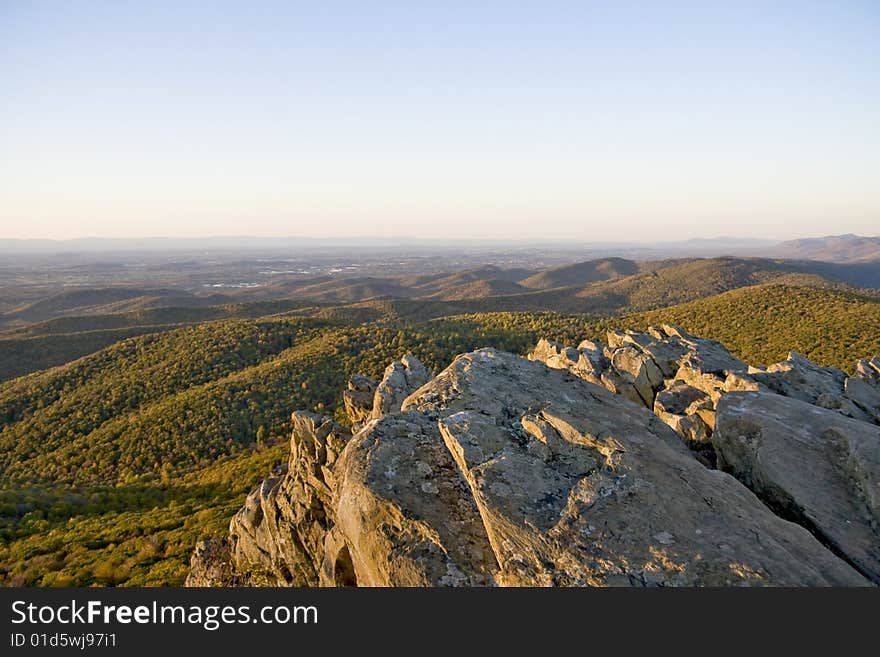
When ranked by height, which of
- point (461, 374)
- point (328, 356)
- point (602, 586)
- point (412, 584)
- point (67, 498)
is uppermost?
point (461, 374)

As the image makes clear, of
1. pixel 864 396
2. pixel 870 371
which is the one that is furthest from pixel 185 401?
pixel 870 371

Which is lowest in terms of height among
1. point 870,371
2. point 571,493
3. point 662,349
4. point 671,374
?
point 870,371

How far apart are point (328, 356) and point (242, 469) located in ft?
78.0

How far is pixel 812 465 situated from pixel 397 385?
13.2 m

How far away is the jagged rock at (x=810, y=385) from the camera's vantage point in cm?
1418

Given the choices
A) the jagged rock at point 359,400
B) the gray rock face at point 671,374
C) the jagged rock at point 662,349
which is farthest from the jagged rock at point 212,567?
the jagged rock at point 662,349

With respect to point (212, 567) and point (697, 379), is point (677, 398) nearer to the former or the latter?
point (697, 379)

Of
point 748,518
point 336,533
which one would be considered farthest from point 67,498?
point 748,518

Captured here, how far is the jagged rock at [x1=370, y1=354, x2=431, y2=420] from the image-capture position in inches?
663

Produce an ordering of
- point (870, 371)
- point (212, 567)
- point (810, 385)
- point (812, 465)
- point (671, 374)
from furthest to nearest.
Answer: point (870, 371) < point (671, 374) < point (212, 567) < point (810, 385) < point (812, 465)

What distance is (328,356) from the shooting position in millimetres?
54562

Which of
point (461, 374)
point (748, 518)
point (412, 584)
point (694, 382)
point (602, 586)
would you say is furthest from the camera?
point (694, 382)

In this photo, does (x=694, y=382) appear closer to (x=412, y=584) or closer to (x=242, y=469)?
(x=412, y=584)

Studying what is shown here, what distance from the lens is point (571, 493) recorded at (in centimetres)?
791
